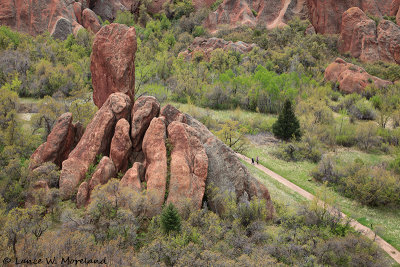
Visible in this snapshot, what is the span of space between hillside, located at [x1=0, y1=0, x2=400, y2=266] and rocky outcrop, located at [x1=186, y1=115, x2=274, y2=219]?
74mm

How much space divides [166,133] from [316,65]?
6076 cm

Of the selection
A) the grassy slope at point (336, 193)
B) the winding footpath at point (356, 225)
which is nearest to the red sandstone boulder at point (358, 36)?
the grassy slope at point (336, 193)

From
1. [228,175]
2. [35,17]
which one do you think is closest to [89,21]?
[35,17]

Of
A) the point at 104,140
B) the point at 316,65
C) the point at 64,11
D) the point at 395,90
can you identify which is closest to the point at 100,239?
the point at 104,140

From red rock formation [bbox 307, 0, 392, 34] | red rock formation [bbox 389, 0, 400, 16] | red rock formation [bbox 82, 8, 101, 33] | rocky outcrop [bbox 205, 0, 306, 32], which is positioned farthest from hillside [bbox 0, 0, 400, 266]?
rocky outcrop [bbox 205, 0, 306, 32]

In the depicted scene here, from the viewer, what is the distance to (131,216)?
52.5 ft

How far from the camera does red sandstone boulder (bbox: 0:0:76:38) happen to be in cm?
7181

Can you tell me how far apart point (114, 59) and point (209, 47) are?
179 feet

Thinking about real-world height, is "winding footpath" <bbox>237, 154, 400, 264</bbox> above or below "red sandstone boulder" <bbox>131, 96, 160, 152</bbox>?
below

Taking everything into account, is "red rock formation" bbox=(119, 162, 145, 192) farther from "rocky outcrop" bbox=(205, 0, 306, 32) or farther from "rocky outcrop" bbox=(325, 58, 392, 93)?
"rocky outcrop" bbox=(205, 0, 306, 32)

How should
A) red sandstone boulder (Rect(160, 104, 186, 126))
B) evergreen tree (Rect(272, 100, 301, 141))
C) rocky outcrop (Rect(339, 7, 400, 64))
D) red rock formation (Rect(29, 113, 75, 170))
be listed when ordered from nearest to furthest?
red rock formation (Rect(29, 113, 75, 170)), red sandstone boulder (Rect(160, 104, 186, 126)), evergreen tree (Rect(272, 100, 301, 141)), rocky outcrop (Rect(339, 7, 400, 64))

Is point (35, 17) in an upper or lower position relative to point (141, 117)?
upper

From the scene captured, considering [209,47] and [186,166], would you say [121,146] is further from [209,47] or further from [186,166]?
[209,47]

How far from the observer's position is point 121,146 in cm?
2012
